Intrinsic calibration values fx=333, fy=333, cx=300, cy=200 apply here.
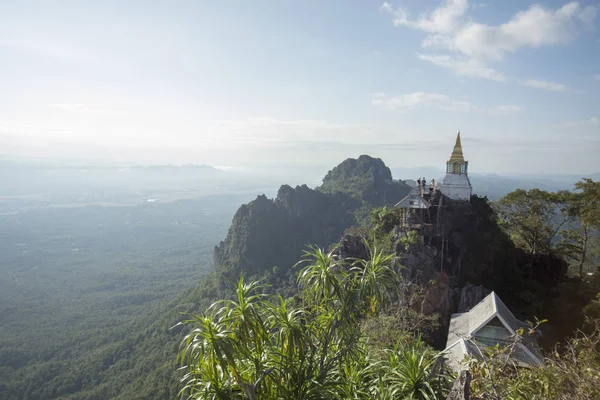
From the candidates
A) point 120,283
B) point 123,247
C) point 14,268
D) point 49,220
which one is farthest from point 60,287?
point 49,220

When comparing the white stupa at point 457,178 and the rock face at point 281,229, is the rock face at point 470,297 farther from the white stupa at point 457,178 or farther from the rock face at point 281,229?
the rock face at point 281,229

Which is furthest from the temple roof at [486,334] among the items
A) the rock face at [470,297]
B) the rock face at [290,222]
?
the rock face at [290,222]

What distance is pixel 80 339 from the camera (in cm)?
3434

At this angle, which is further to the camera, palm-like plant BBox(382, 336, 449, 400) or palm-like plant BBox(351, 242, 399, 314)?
palm-like plant BBox(351, 242, 399, 314)

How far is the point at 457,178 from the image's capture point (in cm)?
1817

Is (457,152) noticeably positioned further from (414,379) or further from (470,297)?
(414,379)

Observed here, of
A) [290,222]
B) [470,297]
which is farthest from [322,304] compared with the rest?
[290,222]

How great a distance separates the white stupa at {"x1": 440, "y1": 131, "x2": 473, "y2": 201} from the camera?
18.0 m

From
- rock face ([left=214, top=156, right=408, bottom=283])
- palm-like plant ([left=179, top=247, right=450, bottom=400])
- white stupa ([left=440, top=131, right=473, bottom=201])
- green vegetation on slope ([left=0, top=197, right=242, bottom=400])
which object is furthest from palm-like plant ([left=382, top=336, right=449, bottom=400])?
rock face ([left=214, top=156, right=408, bottom=283])

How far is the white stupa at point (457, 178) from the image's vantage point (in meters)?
18.0

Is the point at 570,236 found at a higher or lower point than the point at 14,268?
higher

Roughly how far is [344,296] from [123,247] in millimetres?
95584

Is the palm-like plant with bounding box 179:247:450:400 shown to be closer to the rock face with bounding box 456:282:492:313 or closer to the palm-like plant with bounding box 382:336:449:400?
the palm-like plant with bounding box 382:336:449:400

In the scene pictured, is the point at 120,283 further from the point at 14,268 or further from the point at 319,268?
the point at 319,268
